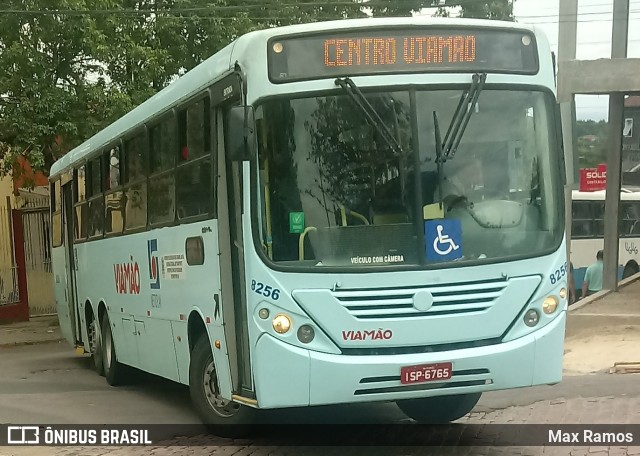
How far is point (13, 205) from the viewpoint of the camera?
2467 centimetres

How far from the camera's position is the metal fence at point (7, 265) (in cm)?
2228

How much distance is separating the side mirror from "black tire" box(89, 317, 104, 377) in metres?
6.62

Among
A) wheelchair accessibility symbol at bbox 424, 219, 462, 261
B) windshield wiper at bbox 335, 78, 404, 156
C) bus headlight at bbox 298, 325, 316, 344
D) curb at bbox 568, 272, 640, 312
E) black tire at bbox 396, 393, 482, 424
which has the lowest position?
curb at bbox 568, 272, 640, 312

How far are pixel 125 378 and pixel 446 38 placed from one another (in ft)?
23.1

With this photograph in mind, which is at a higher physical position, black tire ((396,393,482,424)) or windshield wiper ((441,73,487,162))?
windshield wiper ((441,73,487,162))

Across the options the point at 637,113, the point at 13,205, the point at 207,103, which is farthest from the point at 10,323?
the point at 637,113

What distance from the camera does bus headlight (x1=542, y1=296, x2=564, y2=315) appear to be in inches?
261

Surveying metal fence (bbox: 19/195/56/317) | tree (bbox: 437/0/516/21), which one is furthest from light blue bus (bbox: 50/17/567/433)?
tree (bbox: 437/0/516/21)

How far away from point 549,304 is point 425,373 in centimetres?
113

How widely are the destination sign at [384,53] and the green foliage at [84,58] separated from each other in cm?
1161

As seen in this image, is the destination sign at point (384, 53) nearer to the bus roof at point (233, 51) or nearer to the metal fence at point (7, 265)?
the bus roof at point (233, 51)

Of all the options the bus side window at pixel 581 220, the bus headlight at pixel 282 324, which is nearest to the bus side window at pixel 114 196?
the bus headlight at pixel 282 324

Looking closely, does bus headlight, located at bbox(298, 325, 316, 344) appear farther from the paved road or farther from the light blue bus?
the paved road

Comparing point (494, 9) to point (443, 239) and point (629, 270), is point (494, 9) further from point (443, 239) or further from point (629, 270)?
point (443, 239)
